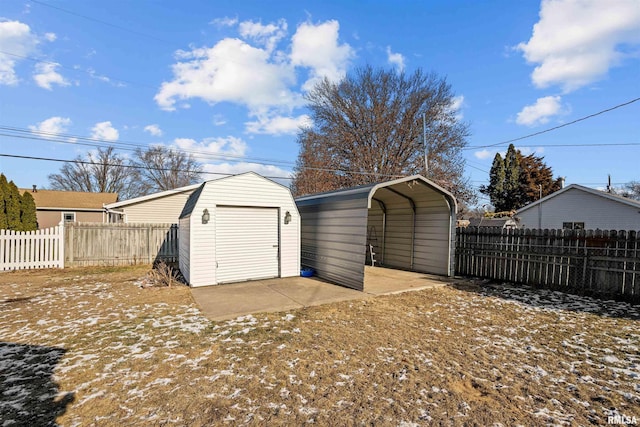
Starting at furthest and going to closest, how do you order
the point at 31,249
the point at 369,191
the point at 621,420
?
the point at 31,249, the point at 369,191, the point at 621,420

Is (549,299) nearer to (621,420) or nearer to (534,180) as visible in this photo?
(621,420)

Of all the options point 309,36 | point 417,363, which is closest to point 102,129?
point 309,36

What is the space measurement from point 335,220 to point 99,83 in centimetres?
1247

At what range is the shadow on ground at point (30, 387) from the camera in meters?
2.54

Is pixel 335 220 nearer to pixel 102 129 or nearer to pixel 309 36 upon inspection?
pixel 309 36

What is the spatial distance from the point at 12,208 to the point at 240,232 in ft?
40.2

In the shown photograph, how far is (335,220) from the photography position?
8.38 meters

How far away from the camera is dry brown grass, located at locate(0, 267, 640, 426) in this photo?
2613 millimetres

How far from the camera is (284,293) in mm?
6910

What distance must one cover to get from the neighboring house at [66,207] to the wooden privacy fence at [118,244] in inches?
504

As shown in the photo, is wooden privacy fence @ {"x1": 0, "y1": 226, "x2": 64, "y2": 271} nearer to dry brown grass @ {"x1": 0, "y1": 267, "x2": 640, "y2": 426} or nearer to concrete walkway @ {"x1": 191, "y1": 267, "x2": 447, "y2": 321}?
dry brown grass @ {"x1": 0, "y1": 267, "x2": 640, "y2": 426}

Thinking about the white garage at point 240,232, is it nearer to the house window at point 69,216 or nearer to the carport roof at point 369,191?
the carport roof at point 369,191

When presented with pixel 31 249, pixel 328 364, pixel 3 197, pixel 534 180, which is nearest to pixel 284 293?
pixel 328 364

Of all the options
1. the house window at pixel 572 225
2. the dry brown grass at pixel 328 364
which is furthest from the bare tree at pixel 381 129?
the dry brown grass at pixel 328 364
